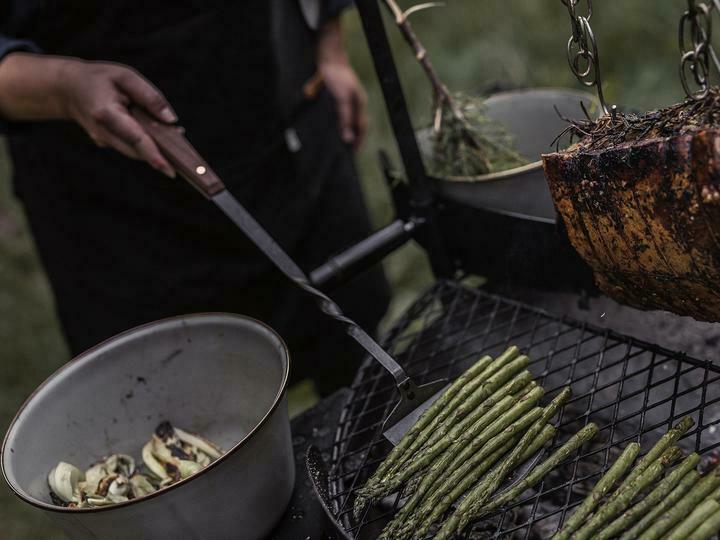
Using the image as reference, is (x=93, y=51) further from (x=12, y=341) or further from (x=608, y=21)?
(x=608, y=21)

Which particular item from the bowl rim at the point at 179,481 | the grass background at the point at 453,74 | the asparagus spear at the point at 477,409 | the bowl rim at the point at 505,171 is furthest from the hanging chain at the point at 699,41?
the grass background at the point at 453,74

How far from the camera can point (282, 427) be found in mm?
2004

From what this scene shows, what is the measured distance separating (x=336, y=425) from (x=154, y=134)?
127cm

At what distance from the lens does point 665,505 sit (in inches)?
66.2

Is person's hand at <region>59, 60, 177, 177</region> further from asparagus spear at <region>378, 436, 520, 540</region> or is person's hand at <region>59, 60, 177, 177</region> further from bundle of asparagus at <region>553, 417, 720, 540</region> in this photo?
bundle of asparagus at <region>553, 417, 720, 540</region>

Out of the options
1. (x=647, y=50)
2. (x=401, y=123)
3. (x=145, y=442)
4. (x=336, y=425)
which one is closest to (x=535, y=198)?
(x=401, y=123)

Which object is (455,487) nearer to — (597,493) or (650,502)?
(597,493)

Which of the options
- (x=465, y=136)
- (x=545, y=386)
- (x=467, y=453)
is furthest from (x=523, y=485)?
(x=465, y=136)

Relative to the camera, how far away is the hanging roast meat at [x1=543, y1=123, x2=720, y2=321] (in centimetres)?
174

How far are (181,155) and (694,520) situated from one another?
199cm

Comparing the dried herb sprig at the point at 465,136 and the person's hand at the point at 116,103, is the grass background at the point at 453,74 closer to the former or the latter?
the dried herb sprig at the point at 465,136

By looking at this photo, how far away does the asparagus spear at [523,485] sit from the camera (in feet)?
5.90

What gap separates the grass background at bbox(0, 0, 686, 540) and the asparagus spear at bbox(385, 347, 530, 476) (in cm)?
381

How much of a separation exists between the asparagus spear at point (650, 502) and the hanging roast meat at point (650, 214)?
478 millimetres
